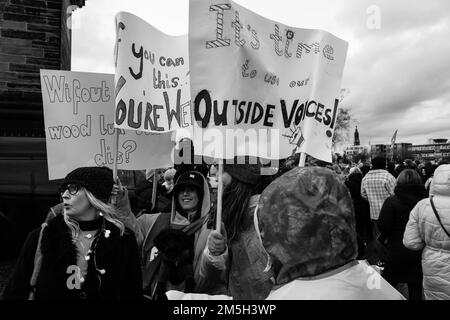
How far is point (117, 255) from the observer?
7.18 feet

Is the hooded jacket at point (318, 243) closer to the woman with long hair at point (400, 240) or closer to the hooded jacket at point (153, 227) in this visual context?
the hooded jacket at point (153, 227)

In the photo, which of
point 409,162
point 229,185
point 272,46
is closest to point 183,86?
point 272,46

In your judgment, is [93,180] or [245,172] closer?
[93,180]

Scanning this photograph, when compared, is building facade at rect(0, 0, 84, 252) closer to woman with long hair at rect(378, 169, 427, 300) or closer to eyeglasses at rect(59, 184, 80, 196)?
eyeglasses at rect(59, 184, 80, 196)

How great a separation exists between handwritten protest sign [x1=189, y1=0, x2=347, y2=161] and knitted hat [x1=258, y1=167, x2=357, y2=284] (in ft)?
3.55

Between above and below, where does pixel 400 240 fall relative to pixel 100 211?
below

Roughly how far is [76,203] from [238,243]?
3.15ft

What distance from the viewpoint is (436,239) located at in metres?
3.17

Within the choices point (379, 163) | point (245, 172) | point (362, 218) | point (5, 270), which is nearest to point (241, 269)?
point (245, 172)

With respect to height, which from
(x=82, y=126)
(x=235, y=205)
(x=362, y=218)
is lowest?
(x=362, y=218)

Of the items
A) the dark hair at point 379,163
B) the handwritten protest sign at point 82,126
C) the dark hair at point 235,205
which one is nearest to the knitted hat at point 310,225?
the dark hair at point 235,205

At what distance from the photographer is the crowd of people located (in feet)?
4.16

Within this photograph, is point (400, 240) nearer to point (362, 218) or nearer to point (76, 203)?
point (76, 203)
